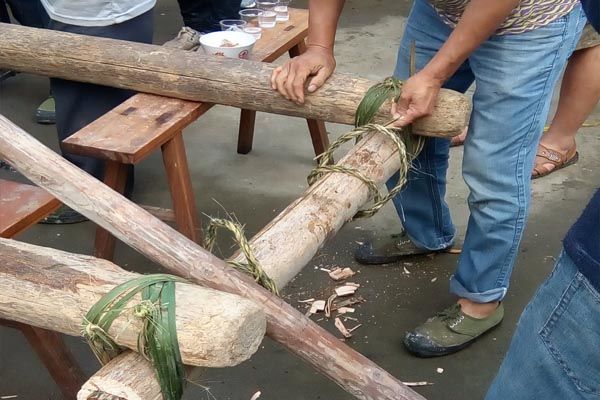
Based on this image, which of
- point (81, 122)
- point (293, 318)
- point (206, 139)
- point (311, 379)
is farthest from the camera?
point (206, 139)

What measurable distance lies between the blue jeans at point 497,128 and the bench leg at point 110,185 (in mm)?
1070

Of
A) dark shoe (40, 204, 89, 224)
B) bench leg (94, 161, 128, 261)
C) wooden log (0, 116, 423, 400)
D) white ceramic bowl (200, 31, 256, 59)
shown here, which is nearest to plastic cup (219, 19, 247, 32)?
white ceramic bowl (200, 31, 256, 59)

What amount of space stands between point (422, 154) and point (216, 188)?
1.28m

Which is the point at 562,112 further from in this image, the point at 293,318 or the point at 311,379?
the point at 293,318

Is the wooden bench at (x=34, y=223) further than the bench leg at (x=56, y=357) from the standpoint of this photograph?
No

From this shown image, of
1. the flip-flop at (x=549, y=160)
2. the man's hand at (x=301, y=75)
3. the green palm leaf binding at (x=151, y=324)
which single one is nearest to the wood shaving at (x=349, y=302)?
the man's hand at (x=301, y=75)

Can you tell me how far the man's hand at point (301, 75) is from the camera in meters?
2.45

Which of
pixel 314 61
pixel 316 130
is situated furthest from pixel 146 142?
pixel 316 130

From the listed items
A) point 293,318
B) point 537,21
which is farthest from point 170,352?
point 537,21

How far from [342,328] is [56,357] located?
40.8 inches

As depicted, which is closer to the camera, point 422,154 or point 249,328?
point 249,328

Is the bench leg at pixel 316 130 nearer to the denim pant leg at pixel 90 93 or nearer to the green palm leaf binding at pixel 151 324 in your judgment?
the denim pant leg at pixel 90 93

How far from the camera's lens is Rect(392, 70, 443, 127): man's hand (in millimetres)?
2225

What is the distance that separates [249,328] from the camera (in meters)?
1.38
